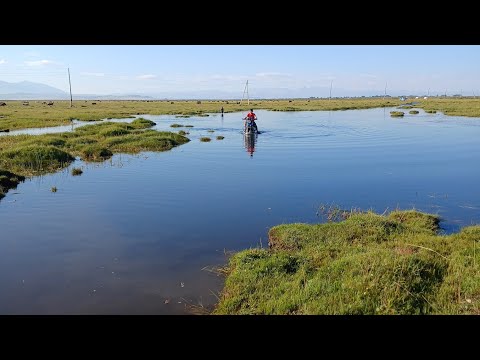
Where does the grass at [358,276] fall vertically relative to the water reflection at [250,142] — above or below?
below

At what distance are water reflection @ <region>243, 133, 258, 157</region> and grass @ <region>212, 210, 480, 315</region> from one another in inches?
946

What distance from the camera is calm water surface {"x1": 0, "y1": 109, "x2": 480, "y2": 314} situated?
1164 cm

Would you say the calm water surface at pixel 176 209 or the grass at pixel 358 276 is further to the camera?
the calm water surface at pixel 176 209

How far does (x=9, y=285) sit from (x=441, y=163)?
30.7 metres

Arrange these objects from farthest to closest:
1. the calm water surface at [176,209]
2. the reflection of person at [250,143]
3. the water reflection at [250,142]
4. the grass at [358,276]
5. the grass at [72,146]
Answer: the water reflection at [250,142]
the reflection of person at [250,143]
the grass at [72,146]
the calm water surface at [176,209]
the grass at [358,276]

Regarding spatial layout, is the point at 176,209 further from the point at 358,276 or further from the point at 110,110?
the point at 110,110

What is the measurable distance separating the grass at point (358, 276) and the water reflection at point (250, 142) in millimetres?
24026

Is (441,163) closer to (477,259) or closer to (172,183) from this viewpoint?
(172,183)

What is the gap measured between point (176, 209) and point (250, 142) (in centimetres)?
2586

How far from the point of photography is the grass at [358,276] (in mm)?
8164

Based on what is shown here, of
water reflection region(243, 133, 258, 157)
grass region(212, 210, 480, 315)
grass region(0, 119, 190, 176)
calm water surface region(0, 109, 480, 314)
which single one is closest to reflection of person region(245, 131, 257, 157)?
water reflection region(243, 133, 258, 157)

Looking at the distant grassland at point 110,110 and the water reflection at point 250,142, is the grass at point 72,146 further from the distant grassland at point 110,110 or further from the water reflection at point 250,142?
the distant grassland at point 110,110

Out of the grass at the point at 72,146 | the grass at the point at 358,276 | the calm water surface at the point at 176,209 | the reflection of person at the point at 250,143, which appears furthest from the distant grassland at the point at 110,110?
the grass at the point at 358,276
